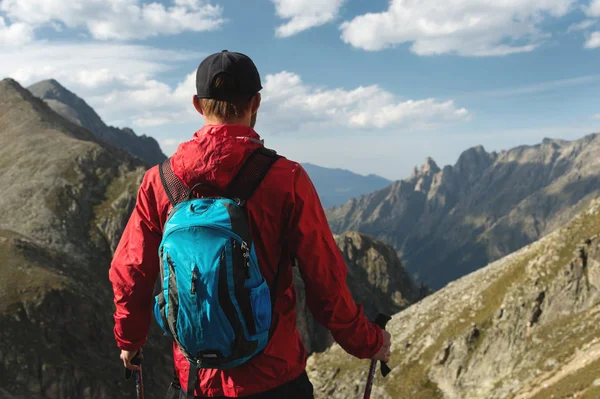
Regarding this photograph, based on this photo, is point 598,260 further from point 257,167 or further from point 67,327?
point 67,327

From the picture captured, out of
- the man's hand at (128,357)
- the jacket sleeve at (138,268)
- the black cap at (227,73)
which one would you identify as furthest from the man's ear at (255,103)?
the man's hand at (128,357)

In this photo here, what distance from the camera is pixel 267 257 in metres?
5.15

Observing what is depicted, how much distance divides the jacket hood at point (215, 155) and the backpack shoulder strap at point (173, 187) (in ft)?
0.25

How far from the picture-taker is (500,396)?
3400cm

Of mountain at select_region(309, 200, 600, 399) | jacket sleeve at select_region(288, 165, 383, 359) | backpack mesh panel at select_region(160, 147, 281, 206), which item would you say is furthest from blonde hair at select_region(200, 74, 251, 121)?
mountain at select_region(309, 200, 600, 399)

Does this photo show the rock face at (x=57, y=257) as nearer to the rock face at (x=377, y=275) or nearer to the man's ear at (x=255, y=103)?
the man's ear at (x=255, y=103)

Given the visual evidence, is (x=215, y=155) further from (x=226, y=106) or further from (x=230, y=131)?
(x=226, y=106)

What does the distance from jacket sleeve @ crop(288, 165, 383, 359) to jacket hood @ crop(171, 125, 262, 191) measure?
0.69 m

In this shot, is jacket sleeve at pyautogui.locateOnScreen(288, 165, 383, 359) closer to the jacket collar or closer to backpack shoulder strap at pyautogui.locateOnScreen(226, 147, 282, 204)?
backpack shoulder strap at pyautogui.locateOnScreen(226, 147, 282, 204)

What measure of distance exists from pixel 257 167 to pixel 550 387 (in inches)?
1158

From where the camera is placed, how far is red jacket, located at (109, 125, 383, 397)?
4898 millimetres

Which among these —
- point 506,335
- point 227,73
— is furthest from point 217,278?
point 506,335

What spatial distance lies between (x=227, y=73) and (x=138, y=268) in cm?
257

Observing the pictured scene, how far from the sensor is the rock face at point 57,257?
1673 inches
